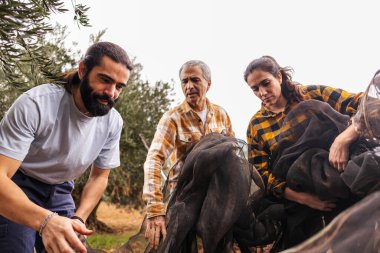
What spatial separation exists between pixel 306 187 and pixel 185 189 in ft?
2.45

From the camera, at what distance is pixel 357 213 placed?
142cm

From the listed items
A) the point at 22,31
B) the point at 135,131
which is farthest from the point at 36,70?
the point at 135,131

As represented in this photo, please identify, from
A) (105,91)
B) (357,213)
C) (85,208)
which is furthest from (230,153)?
(357,213)

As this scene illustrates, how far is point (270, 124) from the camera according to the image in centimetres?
340

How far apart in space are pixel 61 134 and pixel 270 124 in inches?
61.0

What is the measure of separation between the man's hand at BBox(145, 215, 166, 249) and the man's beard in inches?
34.4

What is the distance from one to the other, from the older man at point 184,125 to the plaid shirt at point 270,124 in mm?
501

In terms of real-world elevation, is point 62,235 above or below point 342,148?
below

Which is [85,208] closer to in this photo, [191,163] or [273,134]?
[191,163]

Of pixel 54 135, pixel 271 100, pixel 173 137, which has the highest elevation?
pixel 271 100

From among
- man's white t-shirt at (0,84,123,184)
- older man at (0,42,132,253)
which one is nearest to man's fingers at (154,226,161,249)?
older man at (0,42,132,253)

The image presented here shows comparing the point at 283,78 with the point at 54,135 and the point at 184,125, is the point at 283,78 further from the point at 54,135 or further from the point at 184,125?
the point at 54,135

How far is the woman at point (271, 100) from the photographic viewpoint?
3.18 metres

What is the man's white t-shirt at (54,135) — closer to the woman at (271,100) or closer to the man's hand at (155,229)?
the man's hand at (155,229)
